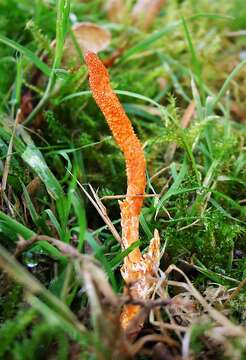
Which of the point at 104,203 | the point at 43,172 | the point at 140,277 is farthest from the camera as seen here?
the point at 104,203

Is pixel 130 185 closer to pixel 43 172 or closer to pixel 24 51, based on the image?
pixel 43 172

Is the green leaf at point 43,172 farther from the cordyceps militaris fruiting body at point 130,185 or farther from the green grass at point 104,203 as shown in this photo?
the cordyceps militaris fruiting body at point 130,185

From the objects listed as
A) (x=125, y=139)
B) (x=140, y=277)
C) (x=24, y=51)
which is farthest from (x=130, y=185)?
(x=24, y=51)

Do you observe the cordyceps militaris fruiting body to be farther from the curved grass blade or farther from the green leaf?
the curved grass blade

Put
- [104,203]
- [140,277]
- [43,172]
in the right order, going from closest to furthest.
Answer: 1. [140,277]
2. [43,172]
3. [104,203]

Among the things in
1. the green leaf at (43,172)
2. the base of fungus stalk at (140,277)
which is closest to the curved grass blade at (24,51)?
the green leaf at (43,172)

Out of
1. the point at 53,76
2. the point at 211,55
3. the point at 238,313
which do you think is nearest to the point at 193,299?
the point at 238,313
